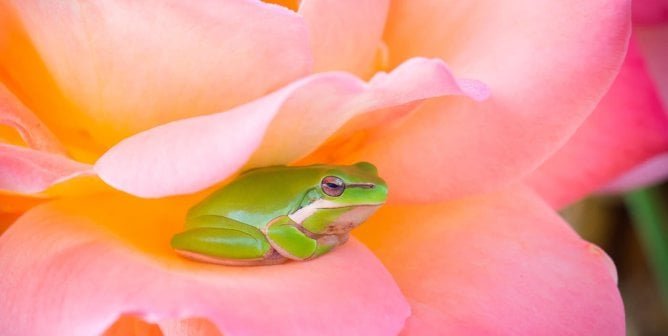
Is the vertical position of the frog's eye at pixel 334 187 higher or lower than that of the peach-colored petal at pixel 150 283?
higher

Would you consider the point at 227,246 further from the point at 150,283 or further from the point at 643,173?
the point at 643,173

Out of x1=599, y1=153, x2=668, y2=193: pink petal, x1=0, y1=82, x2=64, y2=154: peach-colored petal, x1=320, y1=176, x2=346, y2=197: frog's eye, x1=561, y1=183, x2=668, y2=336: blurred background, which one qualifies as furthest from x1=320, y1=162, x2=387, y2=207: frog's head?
x1=561, y1=183, x2=668, y2=336: blurred background

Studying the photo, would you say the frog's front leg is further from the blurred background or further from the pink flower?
the blurred background

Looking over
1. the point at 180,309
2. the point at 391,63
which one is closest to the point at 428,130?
the point at 391,63

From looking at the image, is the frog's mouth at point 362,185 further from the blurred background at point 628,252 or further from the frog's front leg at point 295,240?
the blurred background at point 628,252

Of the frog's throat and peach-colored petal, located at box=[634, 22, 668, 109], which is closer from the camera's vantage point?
the frog's throat

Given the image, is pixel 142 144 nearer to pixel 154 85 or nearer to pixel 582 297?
pixel 154 85

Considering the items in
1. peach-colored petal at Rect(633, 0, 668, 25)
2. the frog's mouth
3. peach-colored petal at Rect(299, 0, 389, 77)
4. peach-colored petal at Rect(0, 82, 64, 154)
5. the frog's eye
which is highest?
peach-colored petal at Rect(299, 0, 389, 77)

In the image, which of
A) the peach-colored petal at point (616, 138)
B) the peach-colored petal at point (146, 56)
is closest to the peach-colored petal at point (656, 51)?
Answer: the peach-colored petal at point (616, 138)
